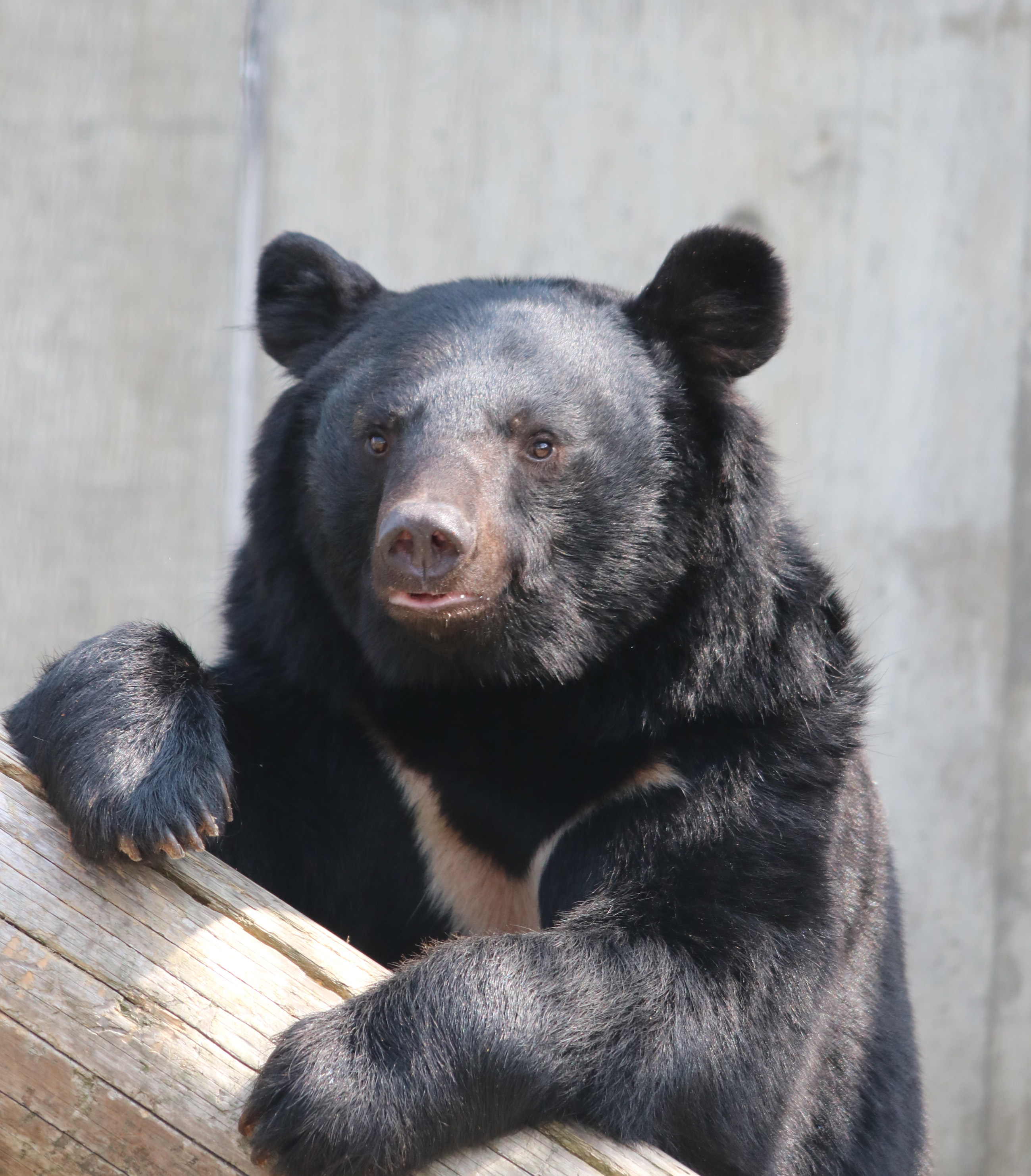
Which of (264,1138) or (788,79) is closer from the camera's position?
(264,1138)

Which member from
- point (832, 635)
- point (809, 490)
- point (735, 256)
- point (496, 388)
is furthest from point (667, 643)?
point (809, 490)

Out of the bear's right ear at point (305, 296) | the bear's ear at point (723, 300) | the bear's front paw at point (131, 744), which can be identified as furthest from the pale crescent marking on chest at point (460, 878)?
the bear's ear at point (723, 300)

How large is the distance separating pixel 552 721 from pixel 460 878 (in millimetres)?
460

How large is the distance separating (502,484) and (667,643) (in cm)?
50

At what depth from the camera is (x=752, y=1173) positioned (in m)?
2.81

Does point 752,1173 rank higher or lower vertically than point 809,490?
lower

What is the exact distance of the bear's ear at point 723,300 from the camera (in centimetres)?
323

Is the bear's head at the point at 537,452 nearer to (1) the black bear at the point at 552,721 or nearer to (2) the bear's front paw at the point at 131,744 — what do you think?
(1) the black bear at the point at 552,721

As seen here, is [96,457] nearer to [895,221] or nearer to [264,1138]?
[895,221]

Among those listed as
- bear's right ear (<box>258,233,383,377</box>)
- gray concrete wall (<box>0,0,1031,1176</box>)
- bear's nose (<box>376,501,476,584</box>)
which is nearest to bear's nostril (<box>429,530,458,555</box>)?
bear's nose (<box>376,501,476,584</box>)

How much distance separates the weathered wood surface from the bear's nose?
24.2 inches

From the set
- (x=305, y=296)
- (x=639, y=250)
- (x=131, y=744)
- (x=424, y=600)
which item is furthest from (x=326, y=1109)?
(x=639, y=250)

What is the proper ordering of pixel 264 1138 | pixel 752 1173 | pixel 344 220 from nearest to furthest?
pixel 264 1138
pixel 752 1173
pixel 344 220

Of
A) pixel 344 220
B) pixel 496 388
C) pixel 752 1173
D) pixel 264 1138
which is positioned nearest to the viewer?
pixel 264 1138
